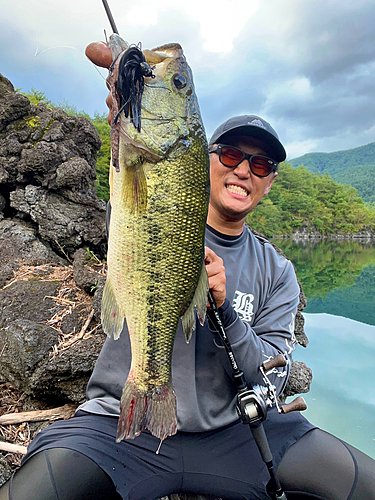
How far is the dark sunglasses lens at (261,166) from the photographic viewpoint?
2441mm

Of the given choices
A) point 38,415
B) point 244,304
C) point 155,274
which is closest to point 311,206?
point 244,304

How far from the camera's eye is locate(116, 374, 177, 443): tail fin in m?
1.57

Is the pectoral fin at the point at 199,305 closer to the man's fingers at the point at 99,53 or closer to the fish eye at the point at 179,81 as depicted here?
the fish eye at the point at 179,81

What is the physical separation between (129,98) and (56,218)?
15.3ft

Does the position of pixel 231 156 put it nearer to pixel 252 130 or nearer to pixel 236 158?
pixel 236 158

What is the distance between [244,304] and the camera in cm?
238

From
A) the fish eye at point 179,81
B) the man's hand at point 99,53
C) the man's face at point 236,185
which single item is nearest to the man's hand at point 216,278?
the man's face at point 236,185

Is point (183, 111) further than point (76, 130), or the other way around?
point (76, 130)

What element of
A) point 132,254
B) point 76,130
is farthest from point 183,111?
point 76,130

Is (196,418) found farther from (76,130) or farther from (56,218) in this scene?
(76,130)

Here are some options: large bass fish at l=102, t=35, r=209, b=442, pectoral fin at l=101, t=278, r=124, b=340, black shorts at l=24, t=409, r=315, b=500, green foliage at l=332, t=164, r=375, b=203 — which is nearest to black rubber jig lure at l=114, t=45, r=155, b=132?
large bass fish at l=102, t=35, r=209, b=442

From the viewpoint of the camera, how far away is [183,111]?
1569 millimetres

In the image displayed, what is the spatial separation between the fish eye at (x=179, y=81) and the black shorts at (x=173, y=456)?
199 centimetres

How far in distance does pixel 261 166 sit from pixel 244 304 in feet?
3.48
